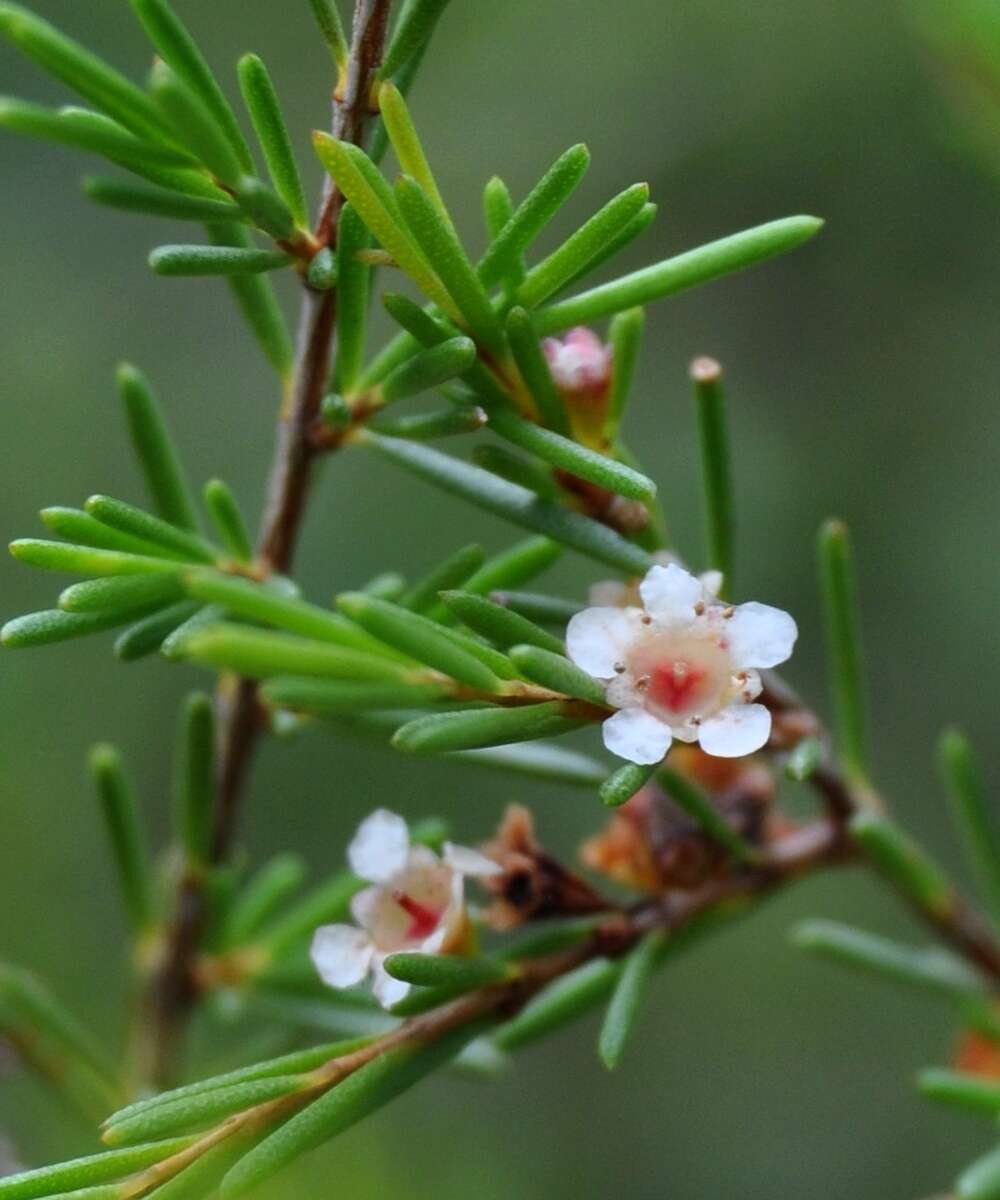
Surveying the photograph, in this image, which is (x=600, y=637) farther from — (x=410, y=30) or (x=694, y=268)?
(x=410, y=30)

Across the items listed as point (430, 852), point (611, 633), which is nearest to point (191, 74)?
point (611, 633)

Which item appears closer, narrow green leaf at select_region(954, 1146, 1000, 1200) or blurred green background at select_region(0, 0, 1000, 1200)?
narrow green leaf at select_region(954, 1146, 1000, 1200)

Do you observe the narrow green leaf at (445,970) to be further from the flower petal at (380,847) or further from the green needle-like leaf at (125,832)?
the green needle-like leaf at (125,832)

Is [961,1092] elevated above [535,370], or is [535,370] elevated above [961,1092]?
Result: [535,370]

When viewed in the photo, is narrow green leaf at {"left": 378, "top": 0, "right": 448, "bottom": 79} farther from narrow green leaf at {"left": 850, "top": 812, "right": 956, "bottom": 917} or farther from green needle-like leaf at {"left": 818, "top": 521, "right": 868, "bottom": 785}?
narrow green leaf at {"left": 850, "top": 812, "right": 956, "bottom": 917}

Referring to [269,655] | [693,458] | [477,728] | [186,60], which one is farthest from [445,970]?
[693,458]

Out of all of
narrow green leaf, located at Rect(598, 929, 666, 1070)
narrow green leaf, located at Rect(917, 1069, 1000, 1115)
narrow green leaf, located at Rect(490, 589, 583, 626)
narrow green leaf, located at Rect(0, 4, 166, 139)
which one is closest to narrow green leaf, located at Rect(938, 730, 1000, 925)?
narrow green leaf, located at Rect(917, 1069, 1000, 1115)
